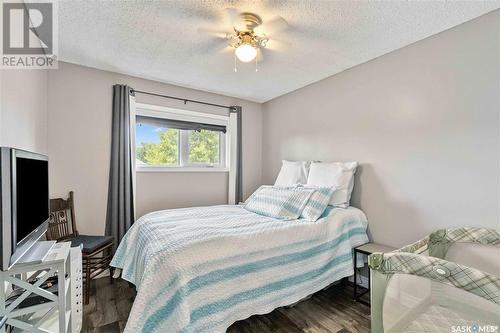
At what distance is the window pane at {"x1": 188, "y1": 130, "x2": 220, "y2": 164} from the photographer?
11.6ft

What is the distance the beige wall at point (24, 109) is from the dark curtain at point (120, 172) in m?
0.64

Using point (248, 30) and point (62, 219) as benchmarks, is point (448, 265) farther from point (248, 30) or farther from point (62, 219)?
point (62, 219)

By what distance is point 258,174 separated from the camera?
13.3ft

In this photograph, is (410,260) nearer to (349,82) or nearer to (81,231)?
(349,82)

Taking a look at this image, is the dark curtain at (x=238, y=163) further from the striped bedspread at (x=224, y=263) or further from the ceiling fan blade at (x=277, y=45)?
the ceiling fan blade at (x=277, y=45)

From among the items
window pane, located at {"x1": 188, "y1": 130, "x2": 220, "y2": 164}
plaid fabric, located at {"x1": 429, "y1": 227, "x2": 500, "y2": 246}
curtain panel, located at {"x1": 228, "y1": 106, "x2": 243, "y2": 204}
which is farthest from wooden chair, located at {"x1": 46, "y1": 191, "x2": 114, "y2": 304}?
plaid fabric, located at {"x1": 429, "y1": 227, "x2": 500, "y2": 246}

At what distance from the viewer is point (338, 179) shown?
2559mm

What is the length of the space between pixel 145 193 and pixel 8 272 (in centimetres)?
196

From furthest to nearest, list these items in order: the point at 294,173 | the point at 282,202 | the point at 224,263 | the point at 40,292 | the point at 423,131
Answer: the point at 294,173 < the point at 282,202 < the point at 423,131 < the point at 224,263 < the point at 40,292

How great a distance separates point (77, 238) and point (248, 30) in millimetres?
2549

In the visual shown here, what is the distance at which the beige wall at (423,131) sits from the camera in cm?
177

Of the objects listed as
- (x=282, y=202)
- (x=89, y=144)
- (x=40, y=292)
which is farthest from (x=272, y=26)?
(x=89, y=144)

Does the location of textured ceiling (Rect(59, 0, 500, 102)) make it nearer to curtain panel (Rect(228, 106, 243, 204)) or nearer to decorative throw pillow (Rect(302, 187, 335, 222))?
curtain panel (Rect(228, 106, 243, 204))

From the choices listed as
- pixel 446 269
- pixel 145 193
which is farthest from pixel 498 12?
pixel 145 193
